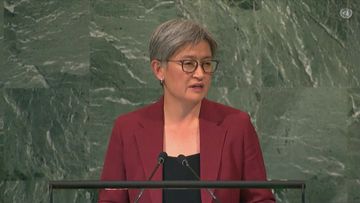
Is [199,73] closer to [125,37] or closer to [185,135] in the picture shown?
[185,135]

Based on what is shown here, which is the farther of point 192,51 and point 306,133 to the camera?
point 306,133

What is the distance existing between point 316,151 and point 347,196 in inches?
12.6

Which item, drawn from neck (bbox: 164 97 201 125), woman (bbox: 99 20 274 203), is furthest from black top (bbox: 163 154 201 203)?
neck (bbox: 164 97 201 125)

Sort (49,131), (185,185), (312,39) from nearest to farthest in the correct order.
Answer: (185,185), (312,39), (49,131)

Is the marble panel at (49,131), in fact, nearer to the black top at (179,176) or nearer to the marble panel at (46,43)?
the marble panel at (46,43)

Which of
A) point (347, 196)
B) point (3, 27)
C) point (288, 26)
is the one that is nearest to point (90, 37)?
point (3, 27)

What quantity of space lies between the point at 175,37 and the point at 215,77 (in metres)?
1.51

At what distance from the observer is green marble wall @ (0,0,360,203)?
4293 mm

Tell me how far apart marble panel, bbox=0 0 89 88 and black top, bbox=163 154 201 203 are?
1.61 meters

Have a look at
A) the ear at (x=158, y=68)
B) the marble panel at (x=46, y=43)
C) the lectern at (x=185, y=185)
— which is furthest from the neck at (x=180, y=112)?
the marble panel at (x=46, y=43)

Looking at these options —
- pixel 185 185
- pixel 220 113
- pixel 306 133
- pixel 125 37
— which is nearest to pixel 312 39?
pixel 306 133

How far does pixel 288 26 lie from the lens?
430 cm

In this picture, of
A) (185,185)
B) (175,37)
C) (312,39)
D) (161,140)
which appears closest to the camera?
(185,185)

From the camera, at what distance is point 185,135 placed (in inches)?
116
